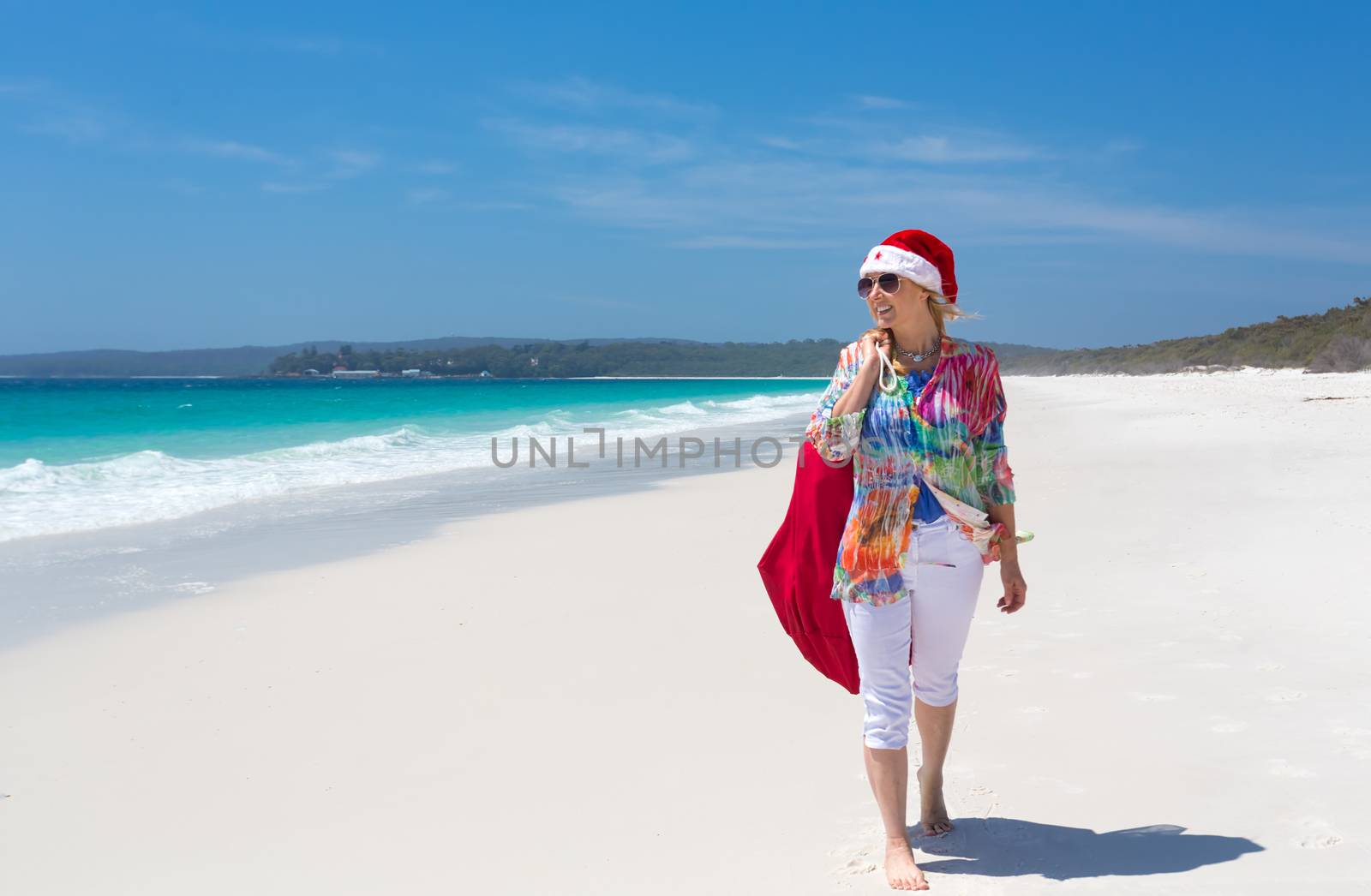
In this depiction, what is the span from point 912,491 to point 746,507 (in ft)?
21.4

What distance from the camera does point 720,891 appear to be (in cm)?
245

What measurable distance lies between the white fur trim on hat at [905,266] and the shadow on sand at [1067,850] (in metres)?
1.40

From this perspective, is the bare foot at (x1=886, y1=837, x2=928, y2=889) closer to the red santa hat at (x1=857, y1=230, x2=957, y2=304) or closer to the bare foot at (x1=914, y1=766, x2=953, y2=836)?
the bare foot at (x1=914, y1=766, x2=953, y2=836)

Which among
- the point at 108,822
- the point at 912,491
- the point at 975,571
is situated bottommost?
the point at 108,822

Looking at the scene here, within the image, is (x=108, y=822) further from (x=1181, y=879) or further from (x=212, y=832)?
(x=1181, y=879)

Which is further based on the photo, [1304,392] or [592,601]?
[1304,392]

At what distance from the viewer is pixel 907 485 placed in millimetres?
2406

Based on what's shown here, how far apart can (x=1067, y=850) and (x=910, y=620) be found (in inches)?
28.8

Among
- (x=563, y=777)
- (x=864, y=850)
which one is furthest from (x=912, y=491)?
(x=563, y=777)

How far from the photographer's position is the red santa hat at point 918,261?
2.45m

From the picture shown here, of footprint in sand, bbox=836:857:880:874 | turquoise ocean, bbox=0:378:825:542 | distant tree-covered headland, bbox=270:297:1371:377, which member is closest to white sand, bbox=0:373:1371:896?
footprint in sand, bbox=836:857:880:874

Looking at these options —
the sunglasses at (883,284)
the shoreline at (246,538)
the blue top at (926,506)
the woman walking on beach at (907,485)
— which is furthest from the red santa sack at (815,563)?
the shoreline at (246,538)

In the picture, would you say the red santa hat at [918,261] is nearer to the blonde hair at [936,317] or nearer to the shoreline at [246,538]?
the blonde hair at [936,317]

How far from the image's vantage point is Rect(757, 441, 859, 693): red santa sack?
2.52 metres
